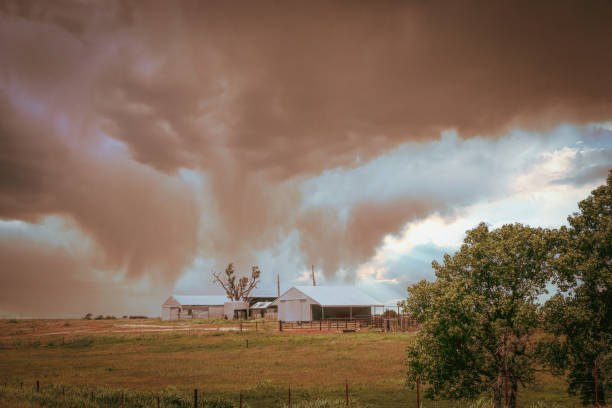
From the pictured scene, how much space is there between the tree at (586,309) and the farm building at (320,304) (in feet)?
216

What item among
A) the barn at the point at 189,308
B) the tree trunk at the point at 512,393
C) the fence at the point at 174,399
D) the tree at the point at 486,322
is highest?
the tree at the point at 486,322

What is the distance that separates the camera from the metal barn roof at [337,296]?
88.7 metres

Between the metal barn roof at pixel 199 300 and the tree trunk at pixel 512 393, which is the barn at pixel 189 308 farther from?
the tree trunk at pixel 512 393

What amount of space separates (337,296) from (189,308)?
51.8m

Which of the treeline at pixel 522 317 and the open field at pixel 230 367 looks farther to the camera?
the open field at pixel 230 367

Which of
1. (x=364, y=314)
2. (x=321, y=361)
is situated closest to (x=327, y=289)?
(x=364, y=314)

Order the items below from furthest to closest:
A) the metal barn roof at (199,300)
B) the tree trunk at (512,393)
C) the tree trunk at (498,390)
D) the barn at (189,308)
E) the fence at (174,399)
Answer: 1. the metal barn roof at (199,300)
2. the barn at (189,308)
3. the fence at (174,399)
4. the tree trunk at (498,390)
5. the tree trunk at (512,393)

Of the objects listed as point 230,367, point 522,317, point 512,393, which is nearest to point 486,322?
point 522,317

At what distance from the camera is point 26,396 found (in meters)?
24.2

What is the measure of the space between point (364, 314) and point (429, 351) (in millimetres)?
73163

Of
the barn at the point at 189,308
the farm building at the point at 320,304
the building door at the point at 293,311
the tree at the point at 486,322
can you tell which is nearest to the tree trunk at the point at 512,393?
the tree at the point at 486,322

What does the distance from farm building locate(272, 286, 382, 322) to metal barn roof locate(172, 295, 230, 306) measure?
4109 centimetres

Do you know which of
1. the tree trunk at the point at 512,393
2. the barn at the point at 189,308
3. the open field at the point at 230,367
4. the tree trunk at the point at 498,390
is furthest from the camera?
the barn at the point at 189,308

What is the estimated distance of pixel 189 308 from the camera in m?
127
